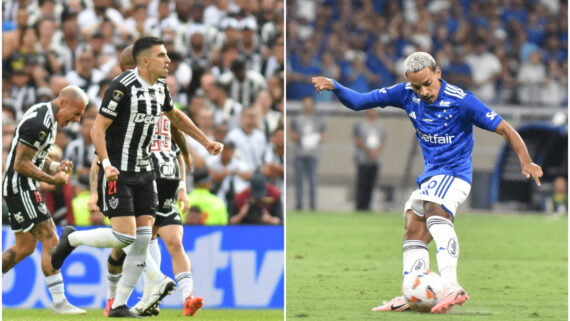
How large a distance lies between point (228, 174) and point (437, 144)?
15.2 ft

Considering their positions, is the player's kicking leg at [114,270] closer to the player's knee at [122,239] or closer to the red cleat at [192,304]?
the red cleat at [192,304]

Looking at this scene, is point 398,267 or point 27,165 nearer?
point 27,165

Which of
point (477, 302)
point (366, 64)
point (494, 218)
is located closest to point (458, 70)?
point (366, 64)

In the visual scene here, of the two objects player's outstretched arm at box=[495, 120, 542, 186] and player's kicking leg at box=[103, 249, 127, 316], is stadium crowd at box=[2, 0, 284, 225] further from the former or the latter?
player's outstretched arm at box=[495, 120, 542, 186]

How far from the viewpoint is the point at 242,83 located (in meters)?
13.1

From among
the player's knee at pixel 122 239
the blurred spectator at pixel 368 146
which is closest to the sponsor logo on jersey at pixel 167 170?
the player's knee at pixel 122 239

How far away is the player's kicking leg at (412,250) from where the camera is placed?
681cm

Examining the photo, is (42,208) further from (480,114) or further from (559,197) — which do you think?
(559,197)

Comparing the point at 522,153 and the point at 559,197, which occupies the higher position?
the point at 522,153

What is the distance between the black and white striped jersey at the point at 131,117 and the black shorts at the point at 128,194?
65 mm

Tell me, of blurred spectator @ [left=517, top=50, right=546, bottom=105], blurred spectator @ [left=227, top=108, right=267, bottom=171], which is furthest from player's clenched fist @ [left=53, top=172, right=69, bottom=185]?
blurred spectator @ [left=517, top=50, right=546, bottom=105]

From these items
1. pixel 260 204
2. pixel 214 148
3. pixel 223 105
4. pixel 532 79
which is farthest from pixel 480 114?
pixel 532 79

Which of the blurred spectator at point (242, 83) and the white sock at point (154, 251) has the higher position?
the blurred spectator at point (242, 83)

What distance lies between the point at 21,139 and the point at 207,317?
6.11ft
